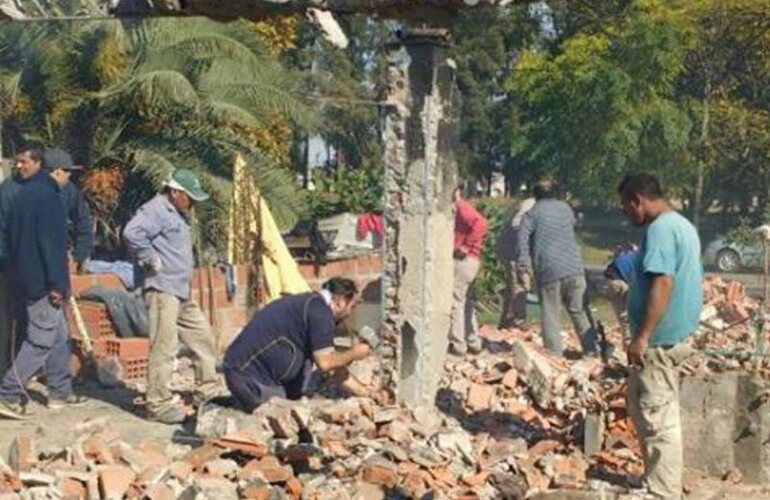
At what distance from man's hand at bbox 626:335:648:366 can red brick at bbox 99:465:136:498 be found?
8.93 ft

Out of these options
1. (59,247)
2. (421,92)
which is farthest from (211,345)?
(421,92)

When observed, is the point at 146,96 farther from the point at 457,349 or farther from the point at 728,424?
the point at 728,424

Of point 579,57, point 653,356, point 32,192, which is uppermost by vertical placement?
point 579,57

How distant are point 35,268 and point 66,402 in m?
1.05

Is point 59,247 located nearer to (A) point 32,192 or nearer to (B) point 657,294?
(A) point 32,192

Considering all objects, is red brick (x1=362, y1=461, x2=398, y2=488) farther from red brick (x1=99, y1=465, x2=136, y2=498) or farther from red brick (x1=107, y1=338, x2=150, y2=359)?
red brick (x1=107, y1=338, x2=150, y2=359)

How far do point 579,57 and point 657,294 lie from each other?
19682 mm

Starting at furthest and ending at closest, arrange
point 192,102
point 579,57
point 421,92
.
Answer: point 579,57 < point 192,102 < point 421,92

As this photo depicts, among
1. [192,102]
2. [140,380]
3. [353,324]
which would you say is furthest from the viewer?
[192,102]

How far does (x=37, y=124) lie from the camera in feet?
55.4

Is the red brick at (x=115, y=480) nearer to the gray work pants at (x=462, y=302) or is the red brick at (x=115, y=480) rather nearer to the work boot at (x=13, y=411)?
the work boot at (x=13, y=411)

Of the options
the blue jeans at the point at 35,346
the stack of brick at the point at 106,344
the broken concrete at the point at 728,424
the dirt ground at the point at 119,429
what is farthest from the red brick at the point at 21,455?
the broken concrete at the point at 728,424

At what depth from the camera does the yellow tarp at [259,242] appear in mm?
12586

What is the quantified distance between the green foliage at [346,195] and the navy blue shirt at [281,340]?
38.2 feet
